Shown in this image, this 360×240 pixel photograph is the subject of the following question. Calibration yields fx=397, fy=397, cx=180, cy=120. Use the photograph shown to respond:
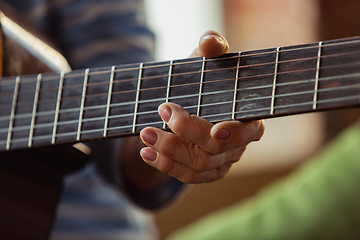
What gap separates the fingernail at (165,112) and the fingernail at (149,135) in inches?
0.8

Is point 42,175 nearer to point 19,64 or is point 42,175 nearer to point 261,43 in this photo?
point 19,64

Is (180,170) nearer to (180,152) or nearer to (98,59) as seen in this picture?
(180,152)

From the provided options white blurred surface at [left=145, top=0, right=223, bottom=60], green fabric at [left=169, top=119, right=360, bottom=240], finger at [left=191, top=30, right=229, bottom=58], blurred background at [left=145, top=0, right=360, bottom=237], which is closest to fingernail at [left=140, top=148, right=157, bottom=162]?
finger at [left=191, top=30, right=229, bottom=58]

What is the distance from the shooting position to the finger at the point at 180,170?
44 centimetres

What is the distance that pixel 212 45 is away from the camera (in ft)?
1.32

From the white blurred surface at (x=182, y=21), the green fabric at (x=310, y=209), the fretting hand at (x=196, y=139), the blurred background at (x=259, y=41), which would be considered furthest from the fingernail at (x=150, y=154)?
the white blurred surface at (x=182, y=21)

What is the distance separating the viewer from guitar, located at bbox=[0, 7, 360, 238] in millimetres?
358

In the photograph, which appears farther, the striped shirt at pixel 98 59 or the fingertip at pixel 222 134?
the striped shirt at pixel 98 59

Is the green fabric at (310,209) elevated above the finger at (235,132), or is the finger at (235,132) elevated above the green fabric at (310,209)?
the green fabric at (310,209)

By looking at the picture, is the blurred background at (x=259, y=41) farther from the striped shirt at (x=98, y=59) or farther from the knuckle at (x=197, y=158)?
the knuckle at (x=197, y=158)

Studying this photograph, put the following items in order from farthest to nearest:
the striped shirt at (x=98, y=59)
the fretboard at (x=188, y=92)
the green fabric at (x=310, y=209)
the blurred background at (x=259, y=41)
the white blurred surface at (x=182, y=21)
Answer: the white blurred surface at (x=182, y=21)
the blurred background at (x=259, y=41)
the green fabric at (x=310, y=209)
the striped shirt at (x=98, y=59)
the fretboard at (x=188, y=92)

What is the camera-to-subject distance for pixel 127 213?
0.77 m

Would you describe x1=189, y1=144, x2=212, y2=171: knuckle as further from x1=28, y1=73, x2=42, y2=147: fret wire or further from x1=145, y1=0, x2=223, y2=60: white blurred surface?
x1=145, y1=0, x2=223, y2=60: white blurred surface

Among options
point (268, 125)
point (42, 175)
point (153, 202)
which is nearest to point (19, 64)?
point (42, 175)
